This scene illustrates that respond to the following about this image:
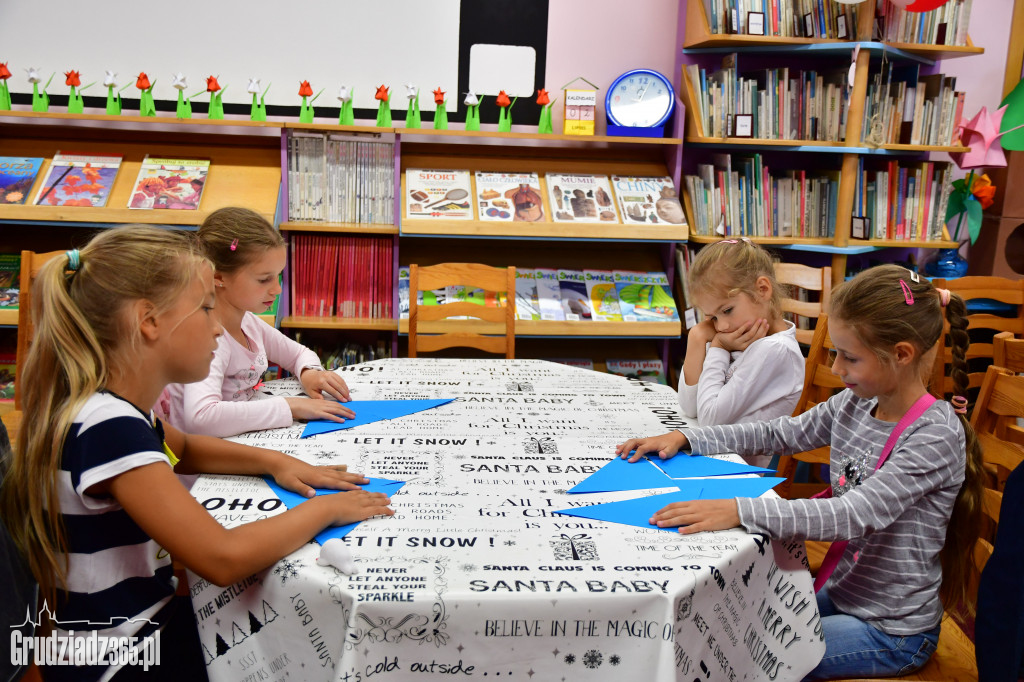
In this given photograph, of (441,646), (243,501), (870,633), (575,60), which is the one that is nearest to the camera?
(441,646)

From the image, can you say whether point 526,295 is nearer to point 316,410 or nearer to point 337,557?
point 316,410

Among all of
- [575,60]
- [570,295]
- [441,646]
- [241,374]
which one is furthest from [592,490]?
[575,60]

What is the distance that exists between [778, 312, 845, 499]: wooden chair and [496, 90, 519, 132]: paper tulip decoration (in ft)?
5.50

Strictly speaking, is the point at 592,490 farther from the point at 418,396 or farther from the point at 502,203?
the point at 502,203

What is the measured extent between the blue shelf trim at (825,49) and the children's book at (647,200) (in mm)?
618

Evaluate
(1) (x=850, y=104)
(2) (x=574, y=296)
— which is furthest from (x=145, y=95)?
(1) (x=850, y=104)

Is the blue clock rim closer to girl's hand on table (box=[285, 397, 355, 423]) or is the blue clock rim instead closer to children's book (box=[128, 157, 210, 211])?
children's book (box=[128, 157, 210, 211])

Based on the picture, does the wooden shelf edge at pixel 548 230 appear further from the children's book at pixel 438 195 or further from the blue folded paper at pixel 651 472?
the blue folded paper at pixel 651 472

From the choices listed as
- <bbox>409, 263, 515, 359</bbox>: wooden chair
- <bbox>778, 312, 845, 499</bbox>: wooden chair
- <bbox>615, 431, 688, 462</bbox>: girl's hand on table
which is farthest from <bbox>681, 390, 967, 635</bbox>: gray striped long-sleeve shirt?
<bbox>409, 263, 515, 359</bbox>: wooden chair

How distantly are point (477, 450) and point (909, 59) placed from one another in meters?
3.14

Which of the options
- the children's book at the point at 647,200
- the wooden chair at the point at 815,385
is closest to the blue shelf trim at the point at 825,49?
the children's book at the point at 647,200

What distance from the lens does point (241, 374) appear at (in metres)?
1.84

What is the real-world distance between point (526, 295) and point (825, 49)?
1.69 metres

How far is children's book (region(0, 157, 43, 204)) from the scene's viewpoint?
10.4ft
